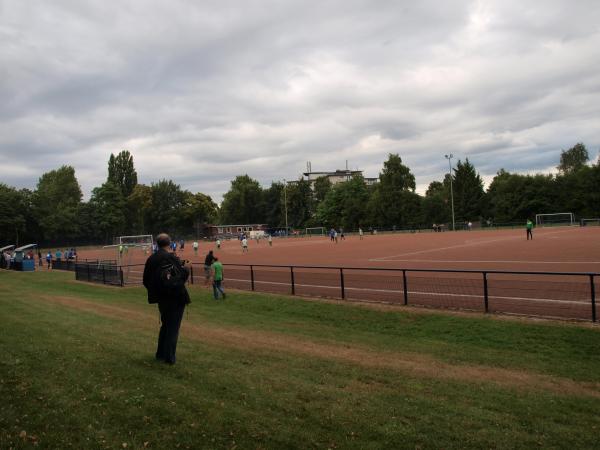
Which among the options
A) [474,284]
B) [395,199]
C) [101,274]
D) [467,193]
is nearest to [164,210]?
[395,199]

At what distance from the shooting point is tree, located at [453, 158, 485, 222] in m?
87.9

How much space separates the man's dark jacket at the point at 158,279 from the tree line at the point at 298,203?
81.7 m

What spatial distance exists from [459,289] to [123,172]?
10506 cm

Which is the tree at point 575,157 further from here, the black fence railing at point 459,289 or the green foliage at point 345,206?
the black fence railing at point 459,289

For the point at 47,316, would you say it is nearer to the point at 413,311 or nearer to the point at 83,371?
the point at 83,371

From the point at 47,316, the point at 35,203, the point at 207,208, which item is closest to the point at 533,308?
the point at 47,316

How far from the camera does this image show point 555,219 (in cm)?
7012

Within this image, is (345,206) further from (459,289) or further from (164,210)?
(459,289)

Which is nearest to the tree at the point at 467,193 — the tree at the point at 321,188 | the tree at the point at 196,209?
the tree at the point at 321,188

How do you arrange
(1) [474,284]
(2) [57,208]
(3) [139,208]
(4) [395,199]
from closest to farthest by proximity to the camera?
(1) [474,284]
(4) [395,199]
(2) [57,208]
(3) [139,208]

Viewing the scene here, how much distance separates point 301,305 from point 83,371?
9.26 meters

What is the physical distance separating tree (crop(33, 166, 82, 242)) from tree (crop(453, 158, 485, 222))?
7571 cm

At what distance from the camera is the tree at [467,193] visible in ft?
289

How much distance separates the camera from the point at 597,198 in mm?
72562
